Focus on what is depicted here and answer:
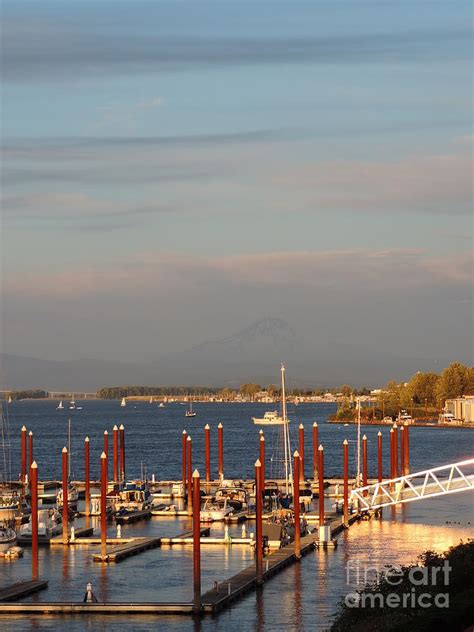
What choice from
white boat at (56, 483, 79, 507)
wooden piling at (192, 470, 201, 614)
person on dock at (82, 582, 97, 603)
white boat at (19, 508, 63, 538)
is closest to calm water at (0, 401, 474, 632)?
wooden piling at (192, 470, 201, 614)

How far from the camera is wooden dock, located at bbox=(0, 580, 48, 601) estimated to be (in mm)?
44722

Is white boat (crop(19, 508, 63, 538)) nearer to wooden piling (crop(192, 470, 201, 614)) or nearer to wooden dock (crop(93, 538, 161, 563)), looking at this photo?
wooden dock (crop(93, 538, 161, 563))

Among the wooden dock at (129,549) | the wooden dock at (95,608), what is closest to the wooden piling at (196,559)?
the wooden dock at (95,608)

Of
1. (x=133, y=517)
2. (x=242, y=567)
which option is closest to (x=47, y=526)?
(x=133, y=517)

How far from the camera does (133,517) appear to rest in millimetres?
67500

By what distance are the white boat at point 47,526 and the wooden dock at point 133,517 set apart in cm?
396

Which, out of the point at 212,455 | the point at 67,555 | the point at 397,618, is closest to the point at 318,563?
the point at 67,555

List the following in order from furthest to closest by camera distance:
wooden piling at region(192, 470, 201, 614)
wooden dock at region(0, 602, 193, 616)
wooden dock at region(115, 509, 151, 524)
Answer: wooden dock at region(115, 509, 151, 524) → wooden dock at region(0, 602, 193, 616) → wooden piling at region(192, 470, 201, 614)

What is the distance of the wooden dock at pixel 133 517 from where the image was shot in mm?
66812

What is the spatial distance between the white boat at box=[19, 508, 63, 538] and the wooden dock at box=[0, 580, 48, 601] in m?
11.2

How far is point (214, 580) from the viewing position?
160 feet

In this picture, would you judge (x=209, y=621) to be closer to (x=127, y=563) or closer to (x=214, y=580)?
(x=214, y=580)

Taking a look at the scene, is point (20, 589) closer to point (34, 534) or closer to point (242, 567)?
point (34, 534)

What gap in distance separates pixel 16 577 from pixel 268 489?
23495 millimetres
